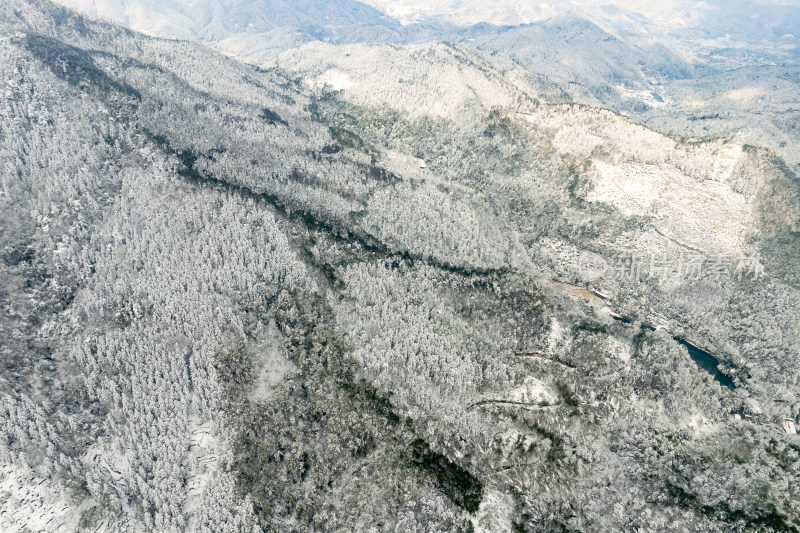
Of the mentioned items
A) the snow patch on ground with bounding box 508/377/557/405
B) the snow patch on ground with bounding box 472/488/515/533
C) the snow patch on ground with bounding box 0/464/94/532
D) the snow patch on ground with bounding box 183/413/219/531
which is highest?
the snow patch on ground with bounding box 508/377/557/405

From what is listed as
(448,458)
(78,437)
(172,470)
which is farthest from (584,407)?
(78,437)

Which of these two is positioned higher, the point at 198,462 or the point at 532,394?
the point at 532,394

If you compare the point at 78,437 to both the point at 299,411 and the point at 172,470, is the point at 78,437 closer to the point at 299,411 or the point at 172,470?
the point at 172,470

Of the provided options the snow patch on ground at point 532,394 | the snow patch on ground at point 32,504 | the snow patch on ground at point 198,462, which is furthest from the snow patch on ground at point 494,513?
the snow patch on ground at point 32,504

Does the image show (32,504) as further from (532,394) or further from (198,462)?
(532,394)

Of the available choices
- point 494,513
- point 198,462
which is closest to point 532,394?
point 494,513

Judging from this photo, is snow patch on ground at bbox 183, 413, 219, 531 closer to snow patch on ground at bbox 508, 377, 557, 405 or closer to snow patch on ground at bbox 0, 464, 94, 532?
snow patch on ground at bbox 0, 464, 94, 532

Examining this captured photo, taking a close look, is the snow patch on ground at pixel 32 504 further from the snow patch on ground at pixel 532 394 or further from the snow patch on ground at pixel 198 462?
the snow patch on ground at pixel 532 394

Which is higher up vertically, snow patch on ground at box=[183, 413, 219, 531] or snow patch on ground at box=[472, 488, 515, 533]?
snow patch on ground at box=[472, 488, 515, 533]

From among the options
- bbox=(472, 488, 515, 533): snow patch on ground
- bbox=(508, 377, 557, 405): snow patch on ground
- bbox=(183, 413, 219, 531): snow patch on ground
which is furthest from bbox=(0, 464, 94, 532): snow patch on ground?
bbox=(508, 377, 557, 405): snow patch on ground

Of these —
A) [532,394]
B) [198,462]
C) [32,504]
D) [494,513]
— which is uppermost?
[532,394]

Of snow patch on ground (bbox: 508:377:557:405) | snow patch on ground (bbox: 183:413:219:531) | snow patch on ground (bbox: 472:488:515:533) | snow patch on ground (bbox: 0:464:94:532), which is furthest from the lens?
snow patch on ground (bbox: 508:377:557:405)
